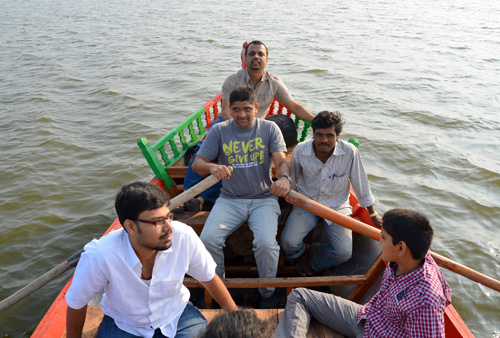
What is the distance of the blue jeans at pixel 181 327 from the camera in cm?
238

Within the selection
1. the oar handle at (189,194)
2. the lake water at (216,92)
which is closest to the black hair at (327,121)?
the oar handle at (189,194)

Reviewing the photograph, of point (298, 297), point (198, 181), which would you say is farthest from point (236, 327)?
point (198, 181)

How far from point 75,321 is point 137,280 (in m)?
0.48

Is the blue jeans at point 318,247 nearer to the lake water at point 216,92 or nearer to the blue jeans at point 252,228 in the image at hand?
the blue jeans at point 252,228

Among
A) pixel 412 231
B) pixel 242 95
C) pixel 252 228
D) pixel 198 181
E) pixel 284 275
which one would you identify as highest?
pixel 242 95

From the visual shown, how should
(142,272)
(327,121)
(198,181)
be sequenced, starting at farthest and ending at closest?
1. (198,181)
2. (327,121)
3. (142,272)

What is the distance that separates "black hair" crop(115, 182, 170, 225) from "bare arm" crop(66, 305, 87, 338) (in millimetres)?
637

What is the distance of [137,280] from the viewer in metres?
2.19

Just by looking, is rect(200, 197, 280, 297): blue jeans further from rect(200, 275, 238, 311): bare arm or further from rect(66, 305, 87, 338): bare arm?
rect(66, 305, 87, 338): bare arm

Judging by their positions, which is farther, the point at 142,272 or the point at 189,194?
the point at 189,194

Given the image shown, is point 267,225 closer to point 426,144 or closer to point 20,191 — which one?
point 20,191

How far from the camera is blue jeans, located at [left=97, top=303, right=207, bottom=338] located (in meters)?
2.38

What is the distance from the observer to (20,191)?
656 centimetres

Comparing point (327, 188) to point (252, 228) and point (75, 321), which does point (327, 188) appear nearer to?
point (252, 228)
